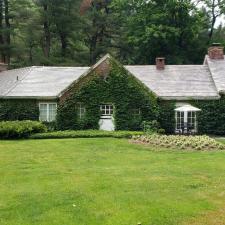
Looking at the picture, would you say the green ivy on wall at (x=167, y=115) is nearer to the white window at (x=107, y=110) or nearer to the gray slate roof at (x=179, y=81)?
the gray slate roof at (x=179, y=81)

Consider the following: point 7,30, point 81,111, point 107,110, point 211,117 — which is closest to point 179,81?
point 211,117

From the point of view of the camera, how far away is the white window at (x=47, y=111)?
29438 mm

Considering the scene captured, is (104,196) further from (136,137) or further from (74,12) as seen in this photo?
(74,12)

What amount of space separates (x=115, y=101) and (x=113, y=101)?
0.43 feet

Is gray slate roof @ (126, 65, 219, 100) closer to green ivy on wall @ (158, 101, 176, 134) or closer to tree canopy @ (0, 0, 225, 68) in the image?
green ivy on wall @ (158, 101, 176, 134)

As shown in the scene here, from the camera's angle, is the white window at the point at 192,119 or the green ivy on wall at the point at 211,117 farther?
the white window at the point at 192,119

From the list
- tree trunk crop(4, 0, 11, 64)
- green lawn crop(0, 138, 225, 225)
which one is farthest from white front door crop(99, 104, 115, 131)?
tree trunk crop(4, 0, 11, 64)

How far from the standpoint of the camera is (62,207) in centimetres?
1013

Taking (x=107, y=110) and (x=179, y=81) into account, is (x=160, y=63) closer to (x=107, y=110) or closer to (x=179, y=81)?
(x=179, y=81)

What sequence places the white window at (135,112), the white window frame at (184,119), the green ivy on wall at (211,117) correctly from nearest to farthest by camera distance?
the white window at (135,112) < the green ivy on wall at (211,117) < the white window frame at (184,119)

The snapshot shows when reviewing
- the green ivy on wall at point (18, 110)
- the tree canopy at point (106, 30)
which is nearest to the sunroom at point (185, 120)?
the green ivy on wall at point (18, 110)

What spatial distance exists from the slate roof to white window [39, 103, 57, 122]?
74 centimetres

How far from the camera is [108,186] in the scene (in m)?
12.2

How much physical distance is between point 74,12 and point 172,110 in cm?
2242
